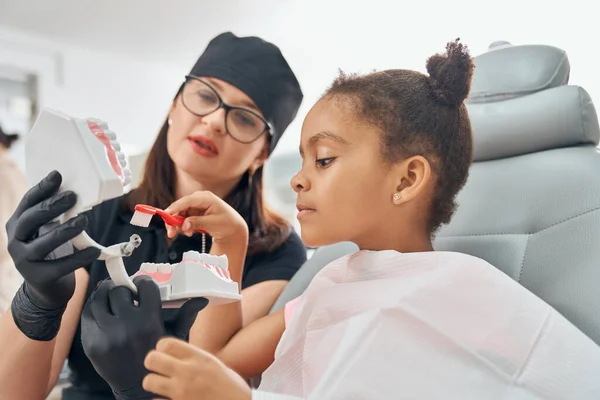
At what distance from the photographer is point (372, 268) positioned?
0.79 meters

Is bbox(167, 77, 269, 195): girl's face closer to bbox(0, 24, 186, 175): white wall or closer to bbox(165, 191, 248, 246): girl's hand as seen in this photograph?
bbox(165, 191, 248, 246): girl's hand

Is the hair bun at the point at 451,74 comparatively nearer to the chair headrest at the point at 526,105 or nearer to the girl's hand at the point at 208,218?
the chair headrest at the point at 526,105

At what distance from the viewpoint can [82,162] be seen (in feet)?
1.81

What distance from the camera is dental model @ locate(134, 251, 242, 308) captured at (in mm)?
660

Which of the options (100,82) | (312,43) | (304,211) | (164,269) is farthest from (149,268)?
(100,82)

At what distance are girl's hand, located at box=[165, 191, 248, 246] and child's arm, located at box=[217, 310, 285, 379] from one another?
18cm

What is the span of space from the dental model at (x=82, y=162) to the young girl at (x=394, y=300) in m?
0.16

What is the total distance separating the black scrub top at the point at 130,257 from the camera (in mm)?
1078

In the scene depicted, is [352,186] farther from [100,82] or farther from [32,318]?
[100,82]

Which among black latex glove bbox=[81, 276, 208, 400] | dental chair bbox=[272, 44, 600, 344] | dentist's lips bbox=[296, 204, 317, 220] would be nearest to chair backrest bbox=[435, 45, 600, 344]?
dental chair bbox=[272, 44, 600, 344]

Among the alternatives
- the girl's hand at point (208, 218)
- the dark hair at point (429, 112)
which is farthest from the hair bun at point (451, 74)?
the girl's hand at point (208, 218)

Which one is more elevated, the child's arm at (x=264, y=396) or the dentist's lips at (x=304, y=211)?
the dentist's lips at (x=304, y=211)

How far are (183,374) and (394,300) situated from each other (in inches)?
11.1

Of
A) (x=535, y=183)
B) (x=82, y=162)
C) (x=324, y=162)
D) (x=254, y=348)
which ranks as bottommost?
(x=254, y=348)
